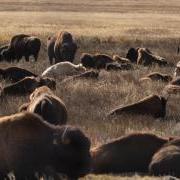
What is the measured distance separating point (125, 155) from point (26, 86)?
30.9ft

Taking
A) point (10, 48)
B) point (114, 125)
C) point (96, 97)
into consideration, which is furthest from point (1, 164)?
point (10, 48)

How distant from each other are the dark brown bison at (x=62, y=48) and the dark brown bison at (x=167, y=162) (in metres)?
19.0

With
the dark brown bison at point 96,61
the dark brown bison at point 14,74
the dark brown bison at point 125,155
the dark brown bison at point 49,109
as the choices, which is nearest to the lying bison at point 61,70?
the dark brown bison at point 14,74

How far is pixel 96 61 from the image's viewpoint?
28.3m

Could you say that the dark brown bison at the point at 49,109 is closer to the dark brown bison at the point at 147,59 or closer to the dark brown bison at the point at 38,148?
the dark brown bison at the point at 38,148

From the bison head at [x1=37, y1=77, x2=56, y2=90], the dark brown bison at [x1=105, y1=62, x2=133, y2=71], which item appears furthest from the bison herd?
the dark brown bison at [x1=105, y1=62, x2=133, y2=71]

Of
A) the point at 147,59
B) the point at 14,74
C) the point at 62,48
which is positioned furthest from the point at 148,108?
the point at 62,48

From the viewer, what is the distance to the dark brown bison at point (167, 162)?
10531 mm

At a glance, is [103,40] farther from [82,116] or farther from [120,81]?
[82,116]

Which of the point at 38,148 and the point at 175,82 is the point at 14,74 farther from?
the point at 38,148

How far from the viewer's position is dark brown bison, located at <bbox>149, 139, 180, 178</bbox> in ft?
34.6

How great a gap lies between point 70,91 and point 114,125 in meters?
4.79

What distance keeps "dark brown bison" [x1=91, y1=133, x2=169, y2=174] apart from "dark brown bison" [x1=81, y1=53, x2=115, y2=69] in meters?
16.4

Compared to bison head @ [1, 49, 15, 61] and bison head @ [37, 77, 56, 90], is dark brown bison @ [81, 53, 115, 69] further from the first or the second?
bison head @ [37, 77, 56, 90]
